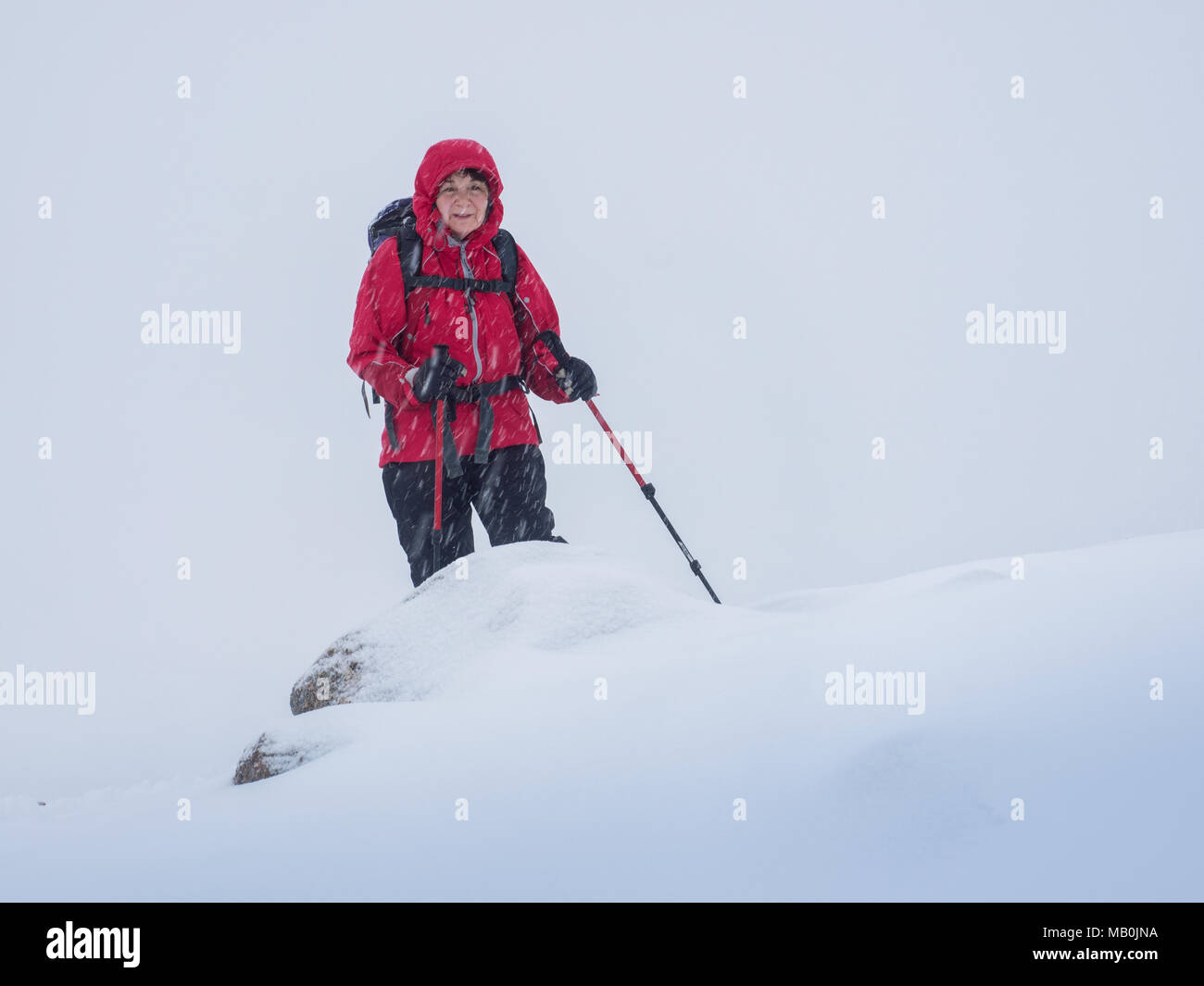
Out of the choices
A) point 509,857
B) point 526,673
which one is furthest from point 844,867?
Answer: point 526,673

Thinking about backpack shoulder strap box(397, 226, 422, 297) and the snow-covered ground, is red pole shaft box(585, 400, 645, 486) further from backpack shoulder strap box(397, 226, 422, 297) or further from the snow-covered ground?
the snow-covered ground

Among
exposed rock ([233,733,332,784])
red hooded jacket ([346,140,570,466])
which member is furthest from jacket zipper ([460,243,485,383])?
exposed rock ([233,733,332,784])

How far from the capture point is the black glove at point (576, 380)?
488cm

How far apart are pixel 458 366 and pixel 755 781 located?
9.09ft

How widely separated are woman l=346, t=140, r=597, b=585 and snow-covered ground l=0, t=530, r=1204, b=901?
5.14ft

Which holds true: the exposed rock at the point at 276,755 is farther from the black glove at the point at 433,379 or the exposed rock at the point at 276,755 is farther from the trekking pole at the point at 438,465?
the black glove at the point at 433,379

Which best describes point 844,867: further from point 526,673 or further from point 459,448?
point 459,448

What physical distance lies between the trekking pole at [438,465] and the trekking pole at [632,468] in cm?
63

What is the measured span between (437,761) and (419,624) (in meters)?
1.52

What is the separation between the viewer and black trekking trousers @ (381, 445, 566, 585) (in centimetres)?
471

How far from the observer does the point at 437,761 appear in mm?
2621

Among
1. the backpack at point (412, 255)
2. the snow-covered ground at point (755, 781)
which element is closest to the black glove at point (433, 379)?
the backpack at point (412, 255)

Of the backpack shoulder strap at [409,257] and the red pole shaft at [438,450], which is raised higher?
the backpack shoulder strap at [409,257]

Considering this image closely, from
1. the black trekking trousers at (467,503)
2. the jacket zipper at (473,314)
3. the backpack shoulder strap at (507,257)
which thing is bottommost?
the black trekking trousers at (467,503)
